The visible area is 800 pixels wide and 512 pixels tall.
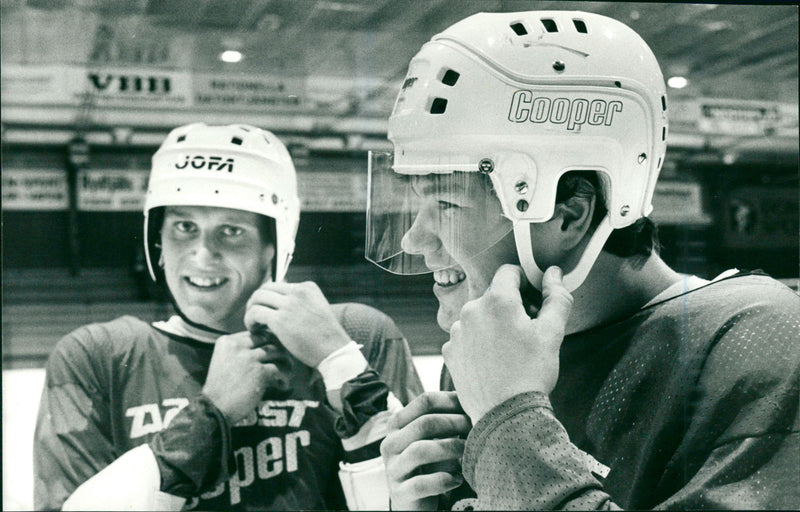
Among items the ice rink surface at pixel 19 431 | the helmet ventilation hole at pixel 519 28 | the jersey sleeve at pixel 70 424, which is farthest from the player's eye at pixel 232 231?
the helmet ventilation hole at pixel 519 28

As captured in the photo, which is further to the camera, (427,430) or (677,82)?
(677,82)

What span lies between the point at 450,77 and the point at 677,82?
2.73ft

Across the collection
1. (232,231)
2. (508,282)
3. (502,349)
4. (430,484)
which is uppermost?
(232,231)

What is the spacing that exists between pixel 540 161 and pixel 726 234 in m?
0.67

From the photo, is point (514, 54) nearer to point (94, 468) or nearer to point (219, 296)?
point (219, 296)

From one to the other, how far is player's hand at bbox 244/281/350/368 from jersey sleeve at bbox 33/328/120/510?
1.15 ft

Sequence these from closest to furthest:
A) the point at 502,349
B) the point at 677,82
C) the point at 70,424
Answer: the point at 502,349, the point at 70,424, the point at 677,82

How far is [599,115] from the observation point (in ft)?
4.89

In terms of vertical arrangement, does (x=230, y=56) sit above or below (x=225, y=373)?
above

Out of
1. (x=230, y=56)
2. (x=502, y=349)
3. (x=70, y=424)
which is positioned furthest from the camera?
(x=230, y=56)

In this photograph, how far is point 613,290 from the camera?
156 cm

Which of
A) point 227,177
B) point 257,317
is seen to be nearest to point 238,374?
point 257,317

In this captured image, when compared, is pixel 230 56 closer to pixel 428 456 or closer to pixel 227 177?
pixel 227 177

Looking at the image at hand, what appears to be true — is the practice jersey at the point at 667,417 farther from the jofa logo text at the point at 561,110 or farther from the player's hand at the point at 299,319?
the player's hand at the point at 299,319
